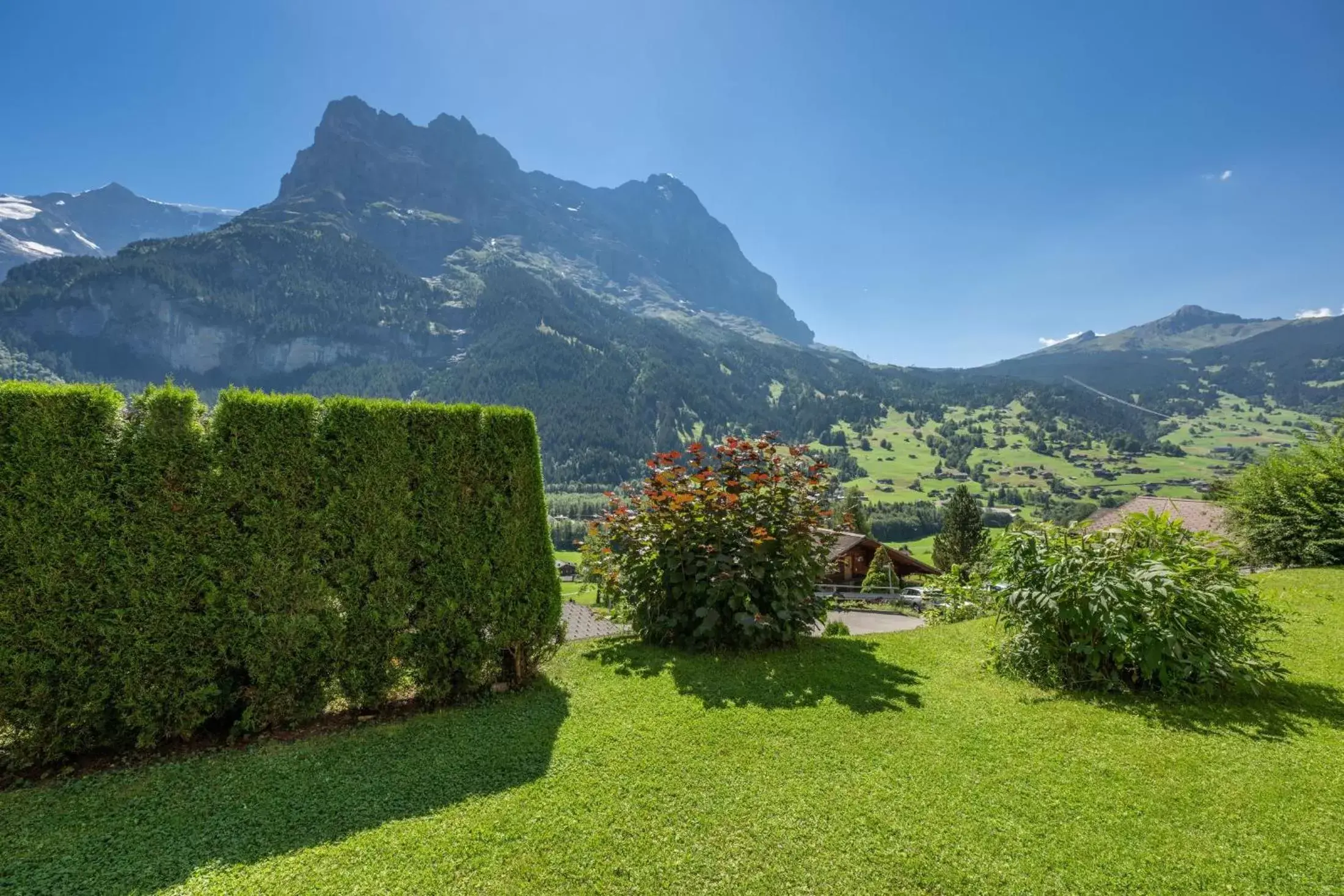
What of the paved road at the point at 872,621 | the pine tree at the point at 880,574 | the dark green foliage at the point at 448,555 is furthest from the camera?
the pine tree at the point at 880,574

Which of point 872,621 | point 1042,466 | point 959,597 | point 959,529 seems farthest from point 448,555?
point 1042,466

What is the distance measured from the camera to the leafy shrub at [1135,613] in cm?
443

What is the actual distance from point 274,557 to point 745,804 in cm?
389

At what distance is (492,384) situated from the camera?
182125 mm

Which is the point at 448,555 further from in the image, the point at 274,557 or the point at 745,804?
the point at 745,804

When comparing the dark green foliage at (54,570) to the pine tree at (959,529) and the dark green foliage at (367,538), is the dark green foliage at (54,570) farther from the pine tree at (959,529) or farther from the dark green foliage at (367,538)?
the pine tree at (959,529)

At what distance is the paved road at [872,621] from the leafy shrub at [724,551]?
61.4 ft

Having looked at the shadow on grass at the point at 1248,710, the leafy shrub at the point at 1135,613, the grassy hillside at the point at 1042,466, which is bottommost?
the grassy hillside at the point at 1042,466

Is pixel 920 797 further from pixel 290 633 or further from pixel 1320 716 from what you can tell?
pixel 290 633

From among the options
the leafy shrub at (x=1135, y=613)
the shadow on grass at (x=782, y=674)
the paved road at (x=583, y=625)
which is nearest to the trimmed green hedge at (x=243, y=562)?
the shadow on grass at (x=782, y=674)

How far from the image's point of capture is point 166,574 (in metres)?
3.90

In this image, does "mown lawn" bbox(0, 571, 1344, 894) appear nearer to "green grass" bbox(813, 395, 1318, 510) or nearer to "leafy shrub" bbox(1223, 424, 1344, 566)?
"leafy shrub" bbox(1223, 424, 1344, 566)

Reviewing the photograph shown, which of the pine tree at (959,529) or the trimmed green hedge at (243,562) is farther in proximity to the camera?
the pine tree at (959,529)

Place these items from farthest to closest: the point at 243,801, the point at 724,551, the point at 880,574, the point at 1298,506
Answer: the point at 880,574 → the point at 1298,506 → the point at 724,551 → the point at 243,801
